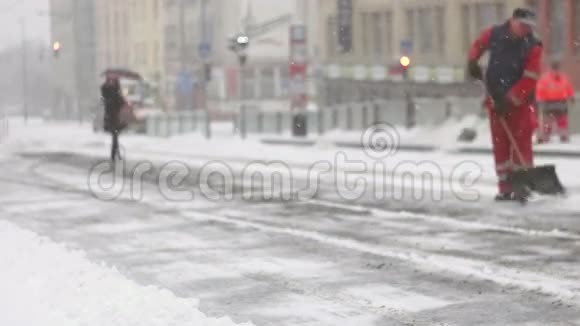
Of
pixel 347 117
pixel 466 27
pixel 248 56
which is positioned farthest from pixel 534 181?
pixel 248 56

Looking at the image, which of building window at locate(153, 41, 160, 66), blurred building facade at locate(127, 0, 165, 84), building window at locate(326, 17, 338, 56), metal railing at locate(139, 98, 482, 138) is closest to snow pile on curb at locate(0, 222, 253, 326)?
metal railing at locate(139, 98, 482, 138)

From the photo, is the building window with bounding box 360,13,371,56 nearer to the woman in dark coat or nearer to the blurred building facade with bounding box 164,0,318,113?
the blurred building facade with bounding box 164,0,318,113

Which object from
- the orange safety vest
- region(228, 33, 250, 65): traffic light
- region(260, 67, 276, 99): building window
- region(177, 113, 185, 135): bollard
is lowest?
region(177, 113, 185, 135): bollard

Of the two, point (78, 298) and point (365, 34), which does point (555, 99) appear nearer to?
point (78, 298)

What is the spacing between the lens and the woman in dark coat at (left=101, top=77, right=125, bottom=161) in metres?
24.7

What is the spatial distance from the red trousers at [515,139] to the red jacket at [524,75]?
110 millimetres

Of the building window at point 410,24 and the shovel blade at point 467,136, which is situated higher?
the building window at point 410,24

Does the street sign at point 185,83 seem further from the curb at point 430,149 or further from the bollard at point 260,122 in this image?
the curb at point 430,149

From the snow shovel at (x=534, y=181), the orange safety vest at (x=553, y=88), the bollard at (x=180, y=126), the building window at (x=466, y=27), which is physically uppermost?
the building window at (x=466, y=27)

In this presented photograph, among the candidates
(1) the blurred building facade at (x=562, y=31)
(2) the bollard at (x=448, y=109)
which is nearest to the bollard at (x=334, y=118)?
(1) the blurred building facade at (x=562, y=31)

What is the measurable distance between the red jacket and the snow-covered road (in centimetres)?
105

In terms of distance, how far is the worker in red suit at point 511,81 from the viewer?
1299cm

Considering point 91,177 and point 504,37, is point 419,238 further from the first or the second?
point 91,177

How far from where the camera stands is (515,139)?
13016mm
